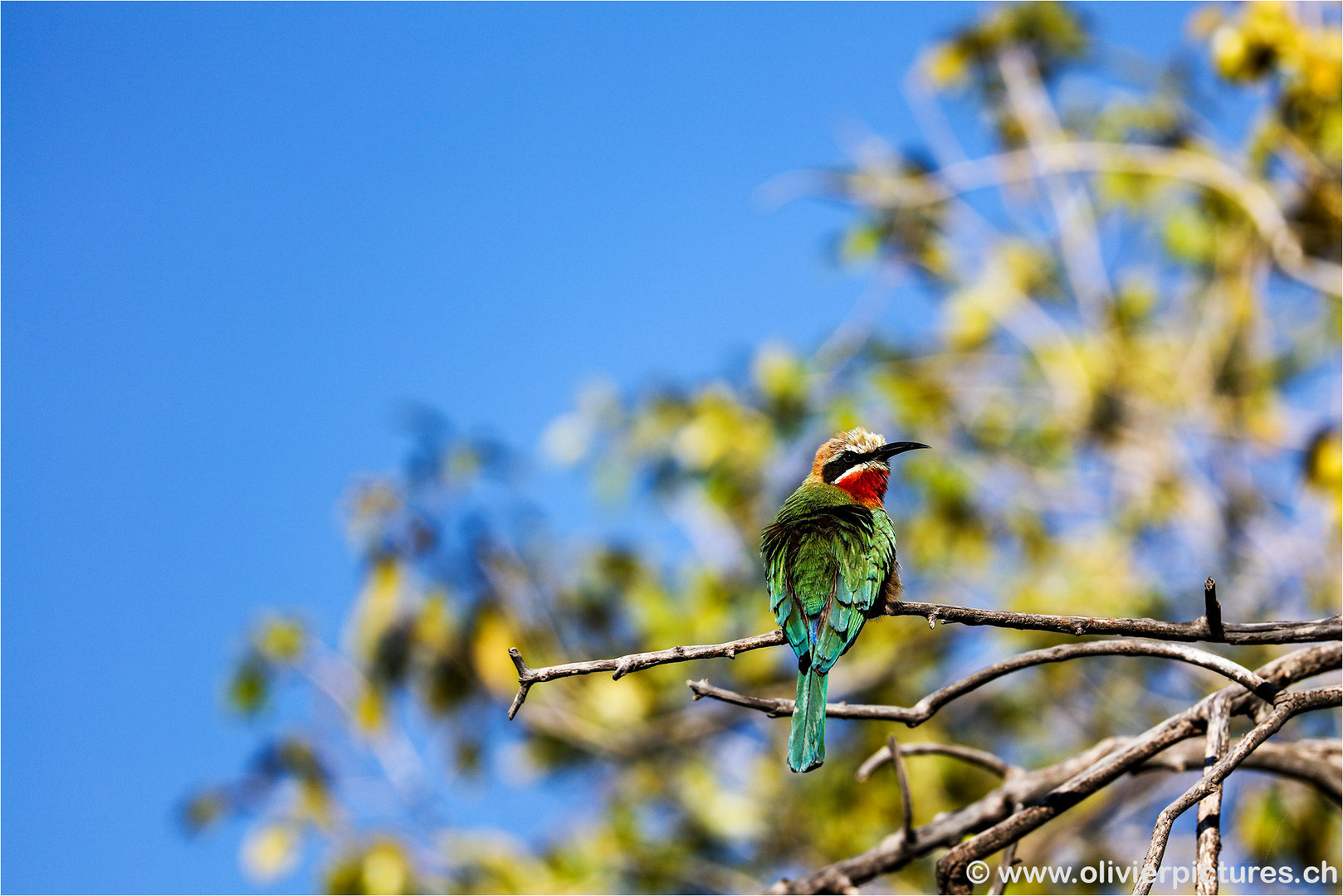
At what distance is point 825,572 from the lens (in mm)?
2289

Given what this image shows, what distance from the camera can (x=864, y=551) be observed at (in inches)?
94.3

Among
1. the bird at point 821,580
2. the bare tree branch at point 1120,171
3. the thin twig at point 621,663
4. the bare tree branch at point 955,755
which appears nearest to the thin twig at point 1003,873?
the bare tree branch at point 955,755

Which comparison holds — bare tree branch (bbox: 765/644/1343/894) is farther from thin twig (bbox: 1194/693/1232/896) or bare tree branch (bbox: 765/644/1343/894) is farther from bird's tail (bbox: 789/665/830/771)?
bird's tail (bbox: 789/665/830/771)

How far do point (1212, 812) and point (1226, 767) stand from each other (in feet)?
0.43

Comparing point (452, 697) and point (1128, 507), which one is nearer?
point (452, 697)

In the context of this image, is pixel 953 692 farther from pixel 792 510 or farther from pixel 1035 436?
pixel 1035 436

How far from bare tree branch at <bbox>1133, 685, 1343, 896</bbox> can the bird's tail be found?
52 centimetres

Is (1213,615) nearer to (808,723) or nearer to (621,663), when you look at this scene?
(808,723)

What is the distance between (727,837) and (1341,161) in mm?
5633

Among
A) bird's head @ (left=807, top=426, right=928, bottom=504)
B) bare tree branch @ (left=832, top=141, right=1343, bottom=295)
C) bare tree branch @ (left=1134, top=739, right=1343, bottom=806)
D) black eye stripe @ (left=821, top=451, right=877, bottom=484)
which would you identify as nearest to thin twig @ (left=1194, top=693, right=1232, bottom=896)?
bare tree branch @ (left=1134, top=739, right=1343, bottom=806)

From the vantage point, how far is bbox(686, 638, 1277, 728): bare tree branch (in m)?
1.99

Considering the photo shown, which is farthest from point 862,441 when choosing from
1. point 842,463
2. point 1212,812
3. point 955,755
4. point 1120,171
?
point 1120,171

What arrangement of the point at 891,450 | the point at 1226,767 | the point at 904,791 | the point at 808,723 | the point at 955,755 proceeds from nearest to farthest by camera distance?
the point at 1226,767 → the point at 808,723 → the point at 904,791 → the point at 955,755 → the point at 891,450

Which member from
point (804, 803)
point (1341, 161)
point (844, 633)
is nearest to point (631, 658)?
point (844, 633)
